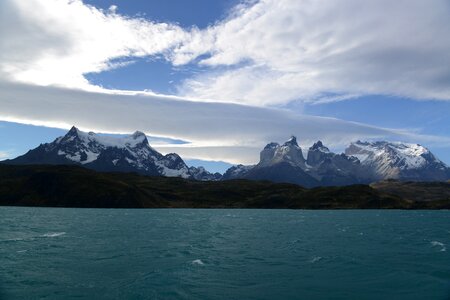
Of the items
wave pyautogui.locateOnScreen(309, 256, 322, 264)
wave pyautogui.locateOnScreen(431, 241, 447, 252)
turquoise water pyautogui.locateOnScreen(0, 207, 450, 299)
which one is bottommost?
turquoise water pyautogui.locateOnScreen(0, 207, 450, 299)

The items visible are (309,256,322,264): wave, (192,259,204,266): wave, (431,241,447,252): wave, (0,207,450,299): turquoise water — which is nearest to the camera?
(0,207,450,299): turquoise water

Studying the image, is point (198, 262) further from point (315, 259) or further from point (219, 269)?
point (315, 259)

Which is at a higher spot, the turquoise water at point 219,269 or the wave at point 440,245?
the wave at point 440,245

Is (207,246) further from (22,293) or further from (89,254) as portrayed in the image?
(22,293)

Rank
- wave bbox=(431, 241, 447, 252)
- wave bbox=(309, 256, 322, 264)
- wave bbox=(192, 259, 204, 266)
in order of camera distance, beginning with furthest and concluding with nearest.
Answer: wave bbox=(431, 241, 447, 252), wave bbox=(309, 256, 322, 264), wave bbox=(192, 259, 204, 266)

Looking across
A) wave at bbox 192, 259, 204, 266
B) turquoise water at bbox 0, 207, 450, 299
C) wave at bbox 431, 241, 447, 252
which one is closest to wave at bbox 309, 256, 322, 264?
turquoise water at bbox 0, 207, 450, 299

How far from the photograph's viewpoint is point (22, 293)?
45.0 m

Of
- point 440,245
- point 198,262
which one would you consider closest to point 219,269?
point 198,262

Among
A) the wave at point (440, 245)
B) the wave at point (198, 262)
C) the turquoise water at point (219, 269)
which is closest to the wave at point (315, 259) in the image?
the turquoise water at point (219, 269)

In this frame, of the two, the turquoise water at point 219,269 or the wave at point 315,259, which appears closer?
the turquoise water at point 219,269

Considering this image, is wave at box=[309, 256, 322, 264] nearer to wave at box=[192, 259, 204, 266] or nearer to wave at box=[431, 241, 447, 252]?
wave at box=[192, 259, 204, 266]

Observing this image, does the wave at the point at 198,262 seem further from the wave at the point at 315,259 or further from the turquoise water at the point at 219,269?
the wave at the point at 315,259

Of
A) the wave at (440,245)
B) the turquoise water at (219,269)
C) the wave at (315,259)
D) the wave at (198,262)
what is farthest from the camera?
the wave at (440,245)

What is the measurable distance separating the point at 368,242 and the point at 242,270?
4361 cm
